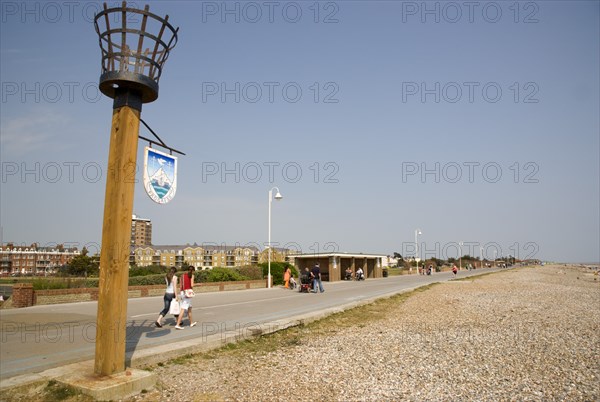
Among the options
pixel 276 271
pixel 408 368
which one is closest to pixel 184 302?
pixel 408 368

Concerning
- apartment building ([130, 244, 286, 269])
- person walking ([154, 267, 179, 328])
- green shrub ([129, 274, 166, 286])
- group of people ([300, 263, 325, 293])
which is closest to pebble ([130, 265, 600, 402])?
person walking ([154, 267, 179, 328])

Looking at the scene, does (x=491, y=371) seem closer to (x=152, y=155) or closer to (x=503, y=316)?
(x=152, y=155)

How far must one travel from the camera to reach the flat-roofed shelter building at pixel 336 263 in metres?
41.7

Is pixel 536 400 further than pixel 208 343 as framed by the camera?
No

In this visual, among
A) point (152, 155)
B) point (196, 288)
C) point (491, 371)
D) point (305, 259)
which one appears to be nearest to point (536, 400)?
point (491, 371)

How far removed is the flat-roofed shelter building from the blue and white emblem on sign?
33.7 meters

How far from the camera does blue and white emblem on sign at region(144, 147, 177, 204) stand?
6.09 metres

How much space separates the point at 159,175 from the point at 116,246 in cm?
129

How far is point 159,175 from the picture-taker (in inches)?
248

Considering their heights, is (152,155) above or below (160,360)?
above

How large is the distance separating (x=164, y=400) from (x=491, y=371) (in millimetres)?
5241

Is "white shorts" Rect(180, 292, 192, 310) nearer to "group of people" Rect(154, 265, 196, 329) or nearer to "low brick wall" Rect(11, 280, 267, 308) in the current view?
"group of people" Rect(154, 265, 196, 329)

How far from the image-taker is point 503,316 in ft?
46.4

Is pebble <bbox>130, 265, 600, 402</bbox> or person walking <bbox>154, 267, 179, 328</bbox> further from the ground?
person walking <bbox>154, 267, 179, 328</bbox>
